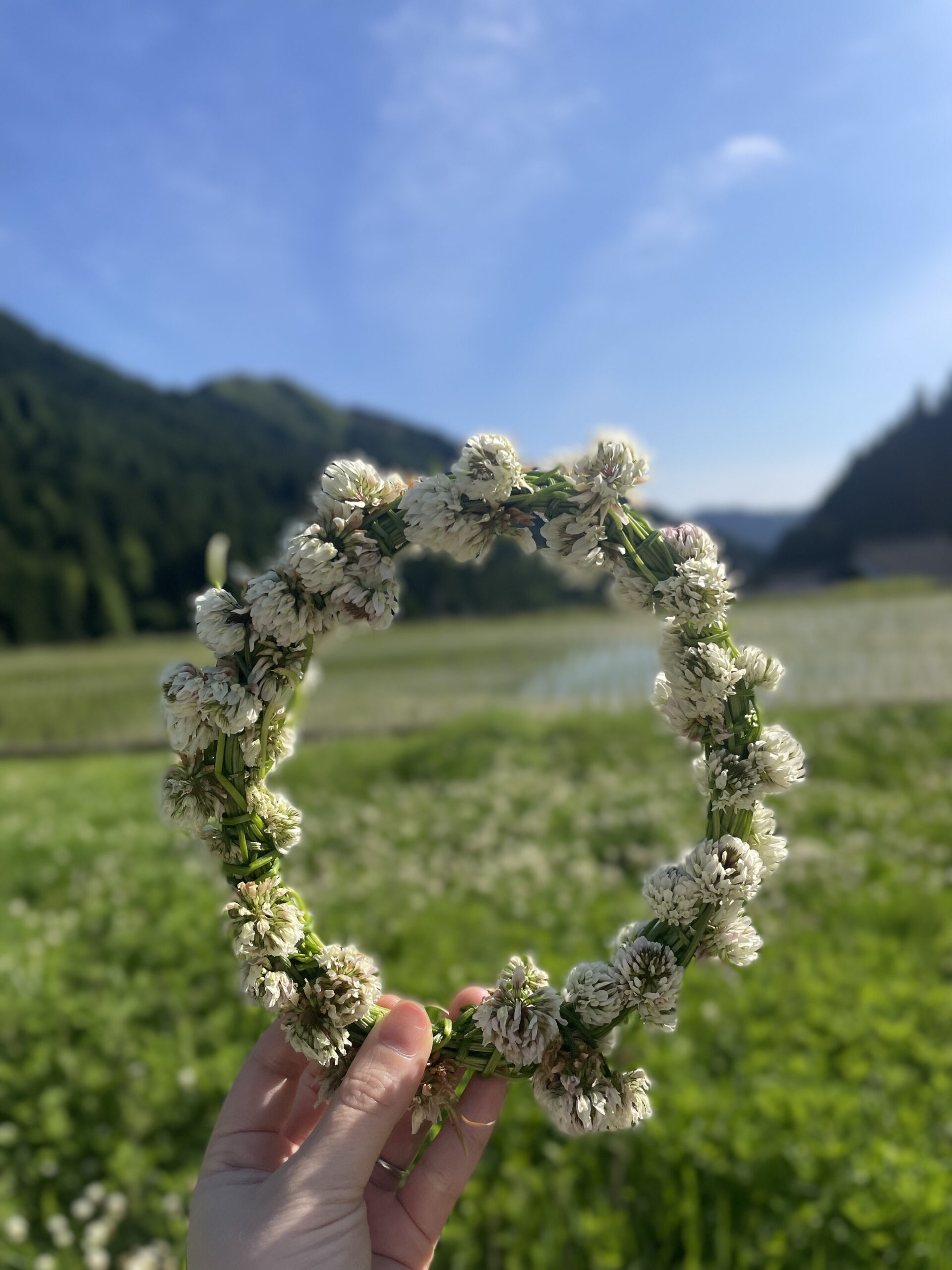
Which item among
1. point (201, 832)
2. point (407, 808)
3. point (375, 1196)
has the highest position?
point (201, 832)

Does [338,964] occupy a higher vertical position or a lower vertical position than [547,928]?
higher

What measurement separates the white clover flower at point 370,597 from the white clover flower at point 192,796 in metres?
0.40

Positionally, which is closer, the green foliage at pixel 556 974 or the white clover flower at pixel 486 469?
the white clover flower at pixel 486 469

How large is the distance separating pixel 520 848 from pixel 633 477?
5595 millimetres

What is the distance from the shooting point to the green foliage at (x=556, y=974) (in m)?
2.77

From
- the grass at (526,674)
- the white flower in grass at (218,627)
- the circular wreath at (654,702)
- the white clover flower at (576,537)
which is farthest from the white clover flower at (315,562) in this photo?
the grass at (526,674)

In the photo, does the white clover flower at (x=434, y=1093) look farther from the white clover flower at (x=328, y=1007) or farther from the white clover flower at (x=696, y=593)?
the white clover flower at (x=696, y=593)

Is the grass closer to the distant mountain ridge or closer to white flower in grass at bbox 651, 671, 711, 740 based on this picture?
white flower in grass at bbox 651, 671, 711, 740

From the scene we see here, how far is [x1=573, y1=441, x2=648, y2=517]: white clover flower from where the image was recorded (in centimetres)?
135

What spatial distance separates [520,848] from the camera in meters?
6.52

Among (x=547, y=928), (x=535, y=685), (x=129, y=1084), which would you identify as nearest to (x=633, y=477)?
(x=129, y=1084)

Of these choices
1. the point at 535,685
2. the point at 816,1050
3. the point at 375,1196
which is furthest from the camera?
the point at 535,685

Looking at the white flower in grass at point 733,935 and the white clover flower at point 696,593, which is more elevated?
the white clover flower at point 696,593

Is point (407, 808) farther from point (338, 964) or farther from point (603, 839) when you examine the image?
point (338, 964)
